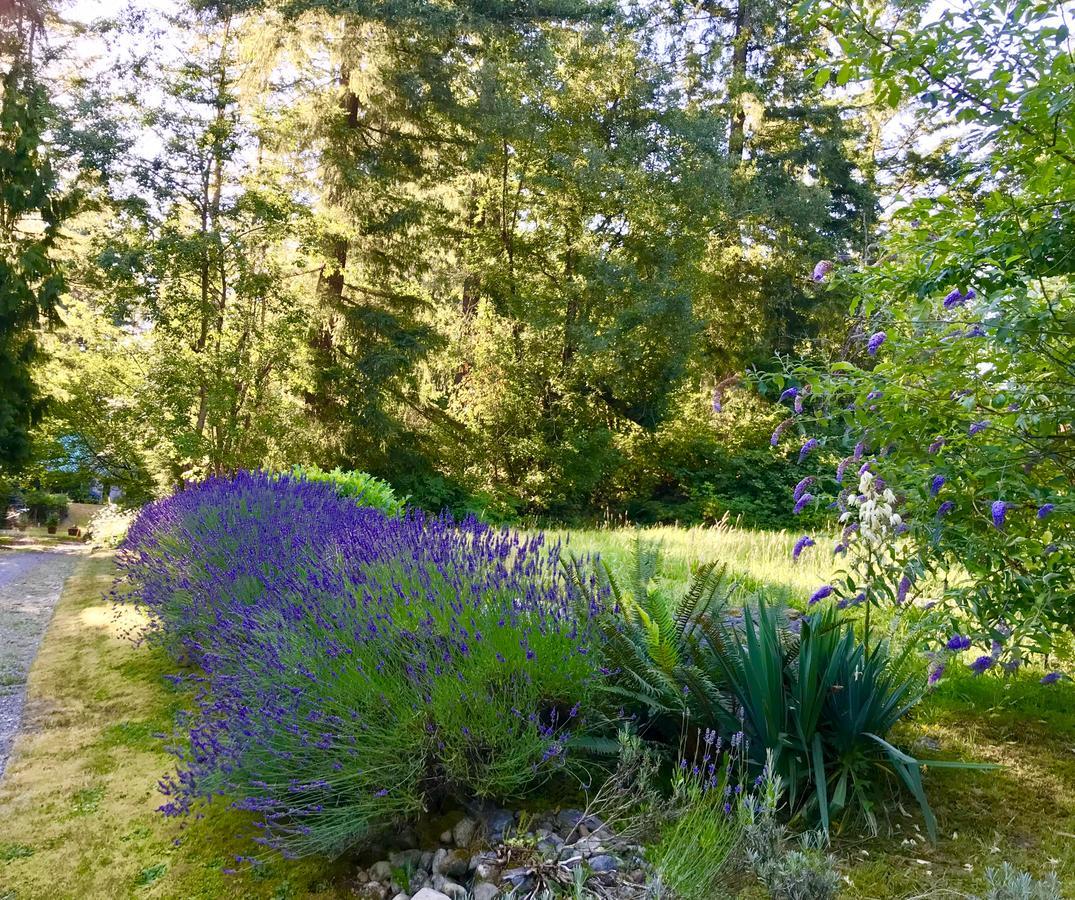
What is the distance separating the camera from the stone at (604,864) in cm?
224

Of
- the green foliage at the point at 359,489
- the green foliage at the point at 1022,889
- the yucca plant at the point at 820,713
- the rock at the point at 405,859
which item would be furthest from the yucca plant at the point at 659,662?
the green foliage at the point at 359,489

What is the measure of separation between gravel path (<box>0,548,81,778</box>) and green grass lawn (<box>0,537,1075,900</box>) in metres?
0.11

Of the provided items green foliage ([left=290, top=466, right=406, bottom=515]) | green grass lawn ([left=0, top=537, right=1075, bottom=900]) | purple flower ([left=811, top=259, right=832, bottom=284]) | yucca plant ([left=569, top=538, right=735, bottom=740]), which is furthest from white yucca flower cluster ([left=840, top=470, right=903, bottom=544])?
green foliage ([left=290, top=466, right=406, bottom=515])

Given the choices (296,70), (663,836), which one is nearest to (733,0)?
(296,70)

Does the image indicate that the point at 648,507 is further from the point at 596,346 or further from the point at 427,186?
the point at 427,186

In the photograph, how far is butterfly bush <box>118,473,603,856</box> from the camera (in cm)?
242

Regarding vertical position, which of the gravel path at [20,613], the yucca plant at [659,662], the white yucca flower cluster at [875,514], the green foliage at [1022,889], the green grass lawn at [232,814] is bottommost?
the gravel path at [20,613]

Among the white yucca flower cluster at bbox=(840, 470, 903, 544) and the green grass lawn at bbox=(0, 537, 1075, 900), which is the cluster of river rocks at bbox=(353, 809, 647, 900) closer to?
the green grass lawn at bbox=(0, 537, 1075, 900)

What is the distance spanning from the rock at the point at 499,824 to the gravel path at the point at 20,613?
2453 millimetres

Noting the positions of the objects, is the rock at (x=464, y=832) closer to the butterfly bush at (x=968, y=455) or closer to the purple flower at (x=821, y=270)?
the butterfly bush at (x=968, y=455)

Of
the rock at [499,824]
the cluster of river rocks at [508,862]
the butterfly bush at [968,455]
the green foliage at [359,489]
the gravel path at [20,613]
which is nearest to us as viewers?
the cluster of river rocks at [508,862]

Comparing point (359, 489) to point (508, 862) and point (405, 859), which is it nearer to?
point (405, 859)

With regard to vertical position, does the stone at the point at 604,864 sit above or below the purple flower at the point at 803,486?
below

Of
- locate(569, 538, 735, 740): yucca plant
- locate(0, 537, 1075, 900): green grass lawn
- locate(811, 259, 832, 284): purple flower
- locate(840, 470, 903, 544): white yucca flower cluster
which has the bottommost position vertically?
locate(0, 537, 1075, 900): green grass lawn
